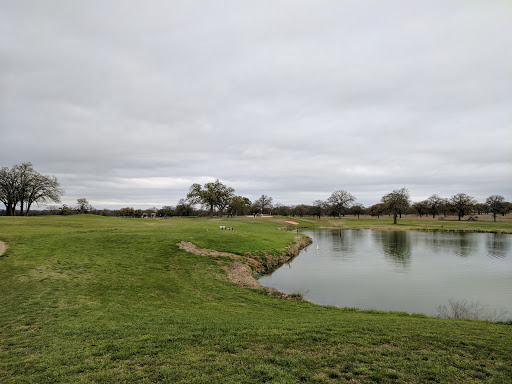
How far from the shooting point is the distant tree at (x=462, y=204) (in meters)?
100

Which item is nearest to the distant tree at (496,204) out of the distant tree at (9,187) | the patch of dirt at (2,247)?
the patch of dirt at (2,247)

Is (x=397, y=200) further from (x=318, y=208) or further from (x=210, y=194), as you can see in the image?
(x=210, y=194)

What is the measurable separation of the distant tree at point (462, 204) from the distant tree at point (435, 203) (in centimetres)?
1630

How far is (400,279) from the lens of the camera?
69.8ft

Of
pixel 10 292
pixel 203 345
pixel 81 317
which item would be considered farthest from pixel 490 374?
pixel 10 292

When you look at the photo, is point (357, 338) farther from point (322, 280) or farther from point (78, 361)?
point (322, 280)

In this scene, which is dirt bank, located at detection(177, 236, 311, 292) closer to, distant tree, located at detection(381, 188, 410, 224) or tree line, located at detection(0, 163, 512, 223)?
tree line, located at detection(0, 163, 512, 223)

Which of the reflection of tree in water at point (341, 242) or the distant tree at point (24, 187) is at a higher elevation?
the distant tree at point (24, 187)

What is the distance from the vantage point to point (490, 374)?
231 inches

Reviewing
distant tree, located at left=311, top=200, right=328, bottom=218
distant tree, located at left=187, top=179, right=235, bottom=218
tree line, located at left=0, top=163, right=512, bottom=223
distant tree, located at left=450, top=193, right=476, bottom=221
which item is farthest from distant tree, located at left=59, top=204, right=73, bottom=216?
distant tree, located at left=450, top=193, right=476, bottom=221

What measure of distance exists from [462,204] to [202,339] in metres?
128

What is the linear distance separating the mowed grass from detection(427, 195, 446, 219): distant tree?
452ft


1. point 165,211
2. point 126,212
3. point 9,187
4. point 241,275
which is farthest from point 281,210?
point 241,275

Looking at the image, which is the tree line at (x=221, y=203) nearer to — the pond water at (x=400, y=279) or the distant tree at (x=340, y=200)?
the distant tree at (x=340, y=200)
